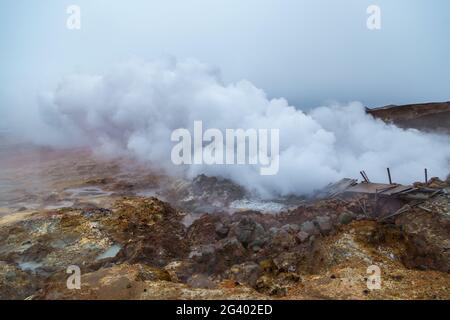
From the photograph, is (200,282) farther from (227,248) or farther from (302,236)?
(302,236)

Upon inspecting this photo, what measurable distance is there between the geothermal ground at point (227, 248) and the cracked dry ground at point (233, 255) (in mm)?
35

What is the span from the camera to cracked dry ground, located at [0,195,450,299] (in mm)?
8352

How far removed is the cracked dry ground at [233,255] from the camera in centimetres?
835

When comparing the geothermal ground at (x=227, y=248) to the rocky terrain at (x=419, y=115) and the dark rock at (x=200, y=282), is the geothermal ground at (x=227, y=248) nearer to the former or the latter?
the dark rock at (x=200, y=282)

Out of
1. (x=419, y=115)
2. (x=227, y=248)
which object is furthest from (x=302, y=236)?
(x=419, y=115)

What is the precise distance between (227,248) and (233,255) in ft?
1.11

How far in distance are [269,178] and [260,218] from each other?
4.64m

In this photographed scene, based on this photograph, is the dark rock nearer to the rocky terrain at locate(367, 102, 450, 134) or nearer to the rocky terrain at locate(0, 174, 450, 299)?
the rocky terrain at locate(0, 174, 450, 299)

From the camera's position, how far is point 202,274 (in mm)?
10445

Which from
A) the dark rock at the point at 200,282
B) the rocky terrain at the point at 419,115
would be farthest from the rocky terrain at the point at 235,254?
the rocky terrain at the point at 419,115

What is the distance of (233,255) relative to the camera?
11227 mm
